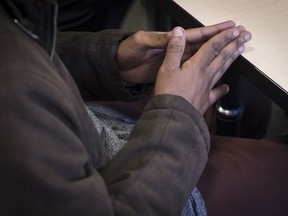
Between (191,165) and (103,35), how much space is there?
34 cm

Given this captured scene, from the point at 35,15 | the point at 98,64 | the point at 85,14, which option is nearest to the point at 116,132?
the point at 98,64

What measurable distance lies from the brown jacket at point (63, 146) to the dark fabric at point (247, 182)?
11cm

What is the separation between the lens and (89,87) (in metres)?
0.78

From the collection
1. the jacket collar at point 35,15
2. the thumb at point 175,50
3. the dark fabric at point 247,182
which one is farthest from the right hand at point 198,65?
the jacket collar at point 35,15

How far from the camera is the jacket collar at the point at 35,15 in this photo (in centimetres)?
37

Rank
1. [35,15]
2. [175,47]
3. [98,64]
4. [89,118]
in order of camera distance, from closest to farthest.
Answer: [35,15]
[89,118]
[175,47]
[98,64]

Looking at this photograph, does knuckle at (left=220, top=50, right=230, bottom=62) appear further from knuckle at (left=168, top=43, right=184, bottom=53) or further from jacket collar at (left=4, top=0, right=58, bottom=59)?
jacket collar at (left=4, top=0, right=58, bottom=59)

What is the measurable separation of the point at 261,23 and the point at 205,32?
0.37ft

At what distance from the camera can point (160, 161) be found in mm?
508

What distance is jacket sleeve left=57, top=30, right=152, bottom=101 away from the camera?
0.74 meters

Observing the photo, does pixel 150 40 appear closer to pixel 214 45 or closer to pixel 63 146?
pixel 214 45

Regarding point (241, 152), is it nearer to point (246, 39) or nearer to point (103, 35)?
point (246, 39)

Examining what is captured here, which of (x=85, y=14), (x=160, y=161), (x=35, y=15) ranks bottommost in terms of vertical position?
(x=85, y=14)

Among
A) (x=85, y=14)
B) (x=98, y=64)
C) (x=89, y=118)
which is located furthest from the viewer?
(x=85, y=14)
